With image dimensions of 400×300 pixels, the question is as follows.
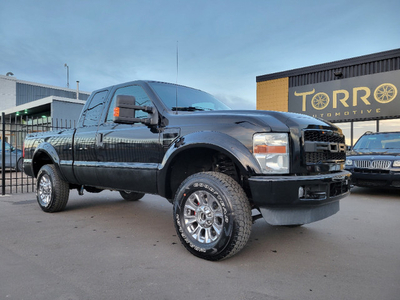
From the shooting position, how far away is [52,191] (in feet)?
16.5

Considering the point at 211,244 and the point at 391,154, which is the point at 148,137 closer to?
the point at 211,244

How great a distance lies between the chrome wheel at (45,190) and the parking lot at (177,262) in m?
0.47

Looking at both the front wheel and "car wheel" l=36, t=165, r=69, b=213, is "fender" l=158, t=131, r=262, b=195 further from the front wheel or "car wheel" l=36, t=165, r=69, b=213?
"car wheel" l=36, t=165, r=69, b=213

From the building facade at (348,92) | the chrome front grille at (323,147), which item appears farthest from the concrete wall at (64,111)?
the chrome front grille at (323,147)

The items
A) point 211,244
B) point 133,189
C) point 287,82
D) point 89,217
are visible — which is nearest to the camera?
point 211,244

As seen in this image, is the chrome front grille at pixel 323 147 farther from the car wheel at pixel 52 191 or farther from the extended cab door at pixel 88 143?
the car wheel at pixel 52 191

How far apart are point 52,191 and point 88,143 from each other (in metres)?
1.22

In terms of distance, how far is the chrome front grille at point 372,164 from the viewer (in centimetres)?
680

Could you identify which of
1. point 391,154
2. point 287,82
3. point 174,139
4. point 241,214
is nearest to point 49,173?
point 174,139

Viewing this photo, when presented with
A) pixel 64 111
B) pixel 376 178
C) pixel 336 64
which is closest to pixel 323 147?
pixel 376 178

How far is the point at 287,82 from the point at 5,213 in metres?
15.3

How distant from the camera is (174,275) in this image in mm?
2666

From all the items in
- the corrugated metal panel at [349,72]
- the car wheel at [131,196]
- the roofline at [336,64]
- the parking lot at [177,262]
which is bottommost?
the parking lot at [177,262]

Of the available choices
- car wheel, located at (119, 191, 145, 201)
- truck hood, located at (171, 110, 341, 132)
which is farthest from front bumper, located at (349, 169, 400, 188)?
car wheel, located at (119, 191, 145, 201)
